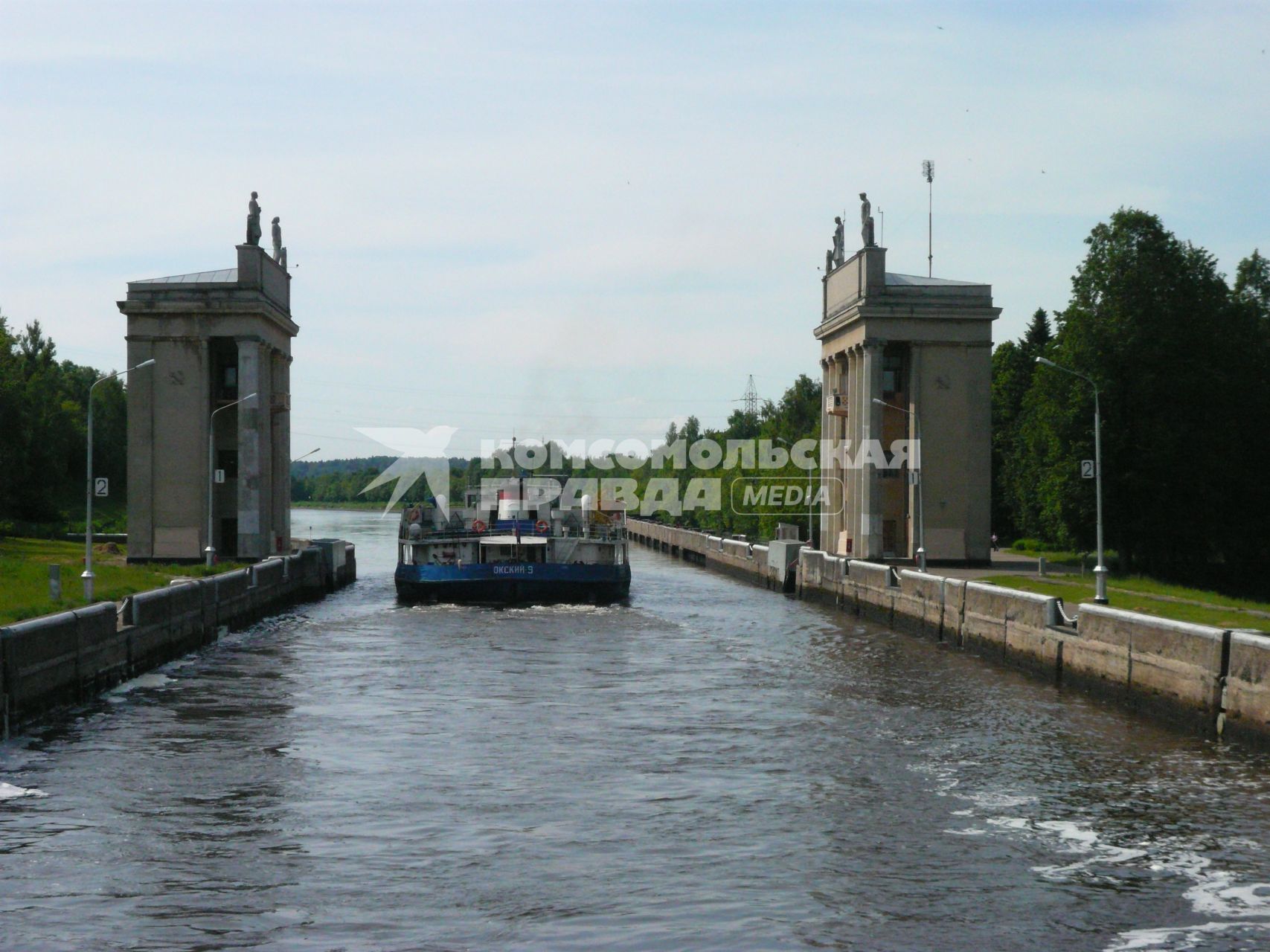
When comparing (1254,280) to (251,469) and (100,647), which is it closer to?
(251,469)

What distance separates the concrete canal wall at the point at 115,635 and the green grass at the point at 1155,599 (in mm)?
23182

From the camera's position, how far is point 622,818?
19.4m

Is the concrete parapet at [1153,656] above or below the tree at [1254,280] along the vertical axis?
below

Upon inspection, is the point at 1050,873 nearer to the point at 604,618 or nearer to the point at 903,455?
the point at 604,618

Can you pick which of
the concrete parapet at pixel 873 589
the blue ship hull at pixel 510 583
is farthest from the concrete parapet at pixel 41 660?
the concrete parapet at pixel 873 589

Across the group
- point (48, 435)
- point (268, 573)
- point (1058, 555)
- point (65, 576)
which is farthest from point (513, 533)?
point (48, 435)

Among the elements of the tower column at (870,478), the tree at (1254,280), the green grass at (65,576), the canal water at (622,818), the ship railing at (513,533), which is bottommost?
the canal water at (622,818)

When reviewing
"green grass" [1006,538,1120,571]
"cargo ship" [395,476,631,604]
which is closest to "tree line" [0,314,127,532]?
"cargo ship" [395,476,631,604]

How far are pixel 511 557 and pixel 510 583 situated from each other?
12.8 feet

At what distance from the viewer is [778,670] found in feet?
120

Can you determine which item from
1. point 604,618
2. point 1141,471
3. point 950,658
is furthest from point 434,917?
point 1141,471

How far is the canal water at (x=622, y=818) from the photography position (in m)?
15.0

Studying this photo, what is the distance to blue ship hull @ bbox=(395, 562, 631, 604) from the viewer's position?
5559 centimetres

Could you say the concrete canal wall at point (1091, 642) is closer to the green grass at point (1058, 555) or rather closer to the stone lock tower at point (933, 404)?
the stone lock tower at point (933, 404)
